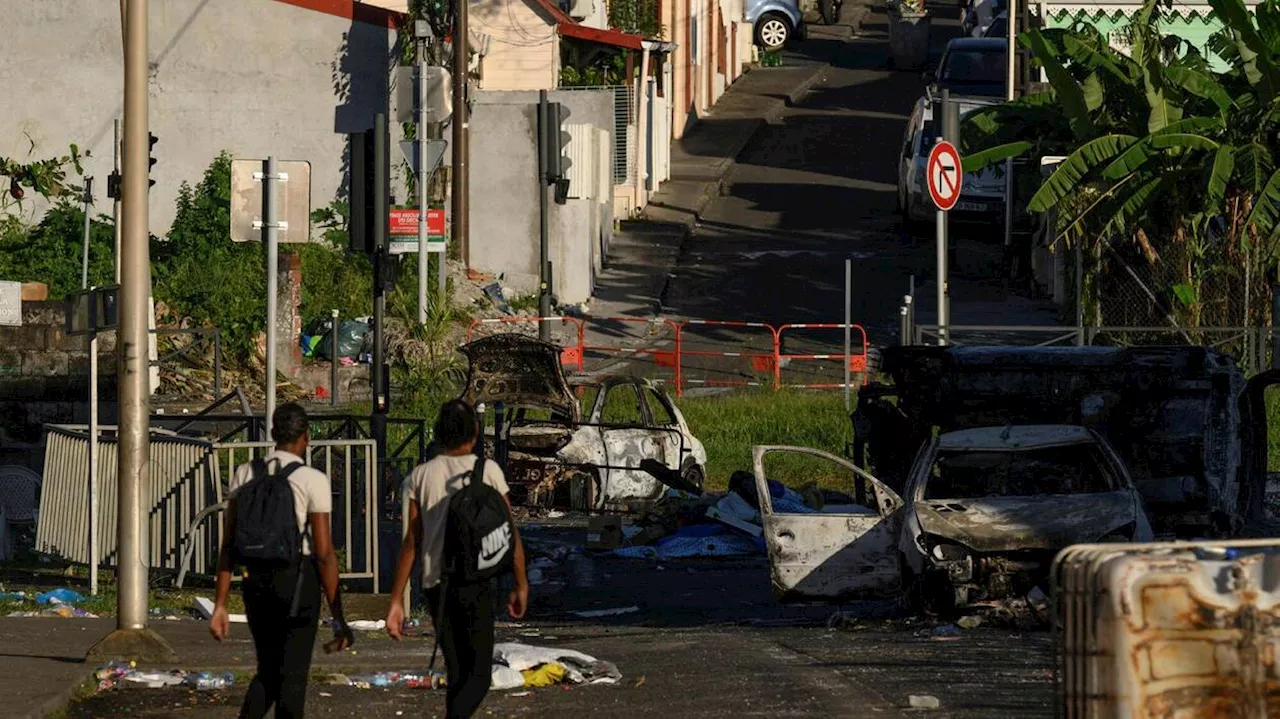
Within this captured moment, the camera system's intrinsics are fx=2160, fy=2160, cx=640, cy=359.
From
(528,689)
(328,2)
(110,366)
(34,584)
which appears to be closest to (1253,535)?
(528,689)

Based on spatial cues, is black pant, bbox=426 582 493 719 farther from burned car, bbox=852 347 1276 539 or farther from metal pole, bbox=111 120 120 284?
metal pole, bbox=111 120 120 284

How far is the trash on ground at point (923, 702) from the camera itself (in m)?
10.2

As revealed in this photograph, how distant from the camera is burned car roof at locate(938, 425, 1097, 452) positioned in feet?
48.6

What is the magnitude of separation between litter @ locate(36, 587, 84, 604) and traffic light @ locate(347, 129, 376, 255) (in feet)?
10.8

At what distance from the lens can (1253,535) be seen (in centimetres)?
1630

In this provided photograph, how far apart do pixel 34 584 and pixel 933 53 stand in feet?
144

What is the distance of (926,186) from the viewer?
3453cm

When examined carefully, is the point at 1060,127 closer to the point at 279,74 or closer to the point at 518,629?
the point at 279,74

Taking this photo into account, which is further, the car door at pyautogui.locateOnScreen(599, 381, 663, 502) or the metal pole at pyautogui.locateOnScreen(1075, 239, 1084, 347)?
the metal pole at pyautogui.locateOnScreen(1075, 239, 1084, 347)

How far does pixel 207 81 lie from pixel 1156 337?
1433cm

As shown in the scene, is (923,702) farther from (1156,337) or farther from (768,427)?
(1156,337)

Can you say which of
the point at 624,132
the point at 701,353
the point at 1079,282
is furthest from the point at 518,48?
the point at 1079,282

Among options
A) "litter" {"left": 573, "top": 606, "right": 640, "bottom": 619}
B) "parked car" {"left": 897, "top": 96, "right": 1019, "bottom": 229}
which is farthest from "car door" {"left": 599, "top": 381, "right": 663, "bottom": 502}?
"parked car" {"left": 897, "top": 96, "right": 1019, "bottom": 229}

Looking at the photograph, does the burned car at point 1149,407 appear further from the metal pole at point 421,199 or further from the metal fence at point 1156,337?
the metal pole at point 421,199
